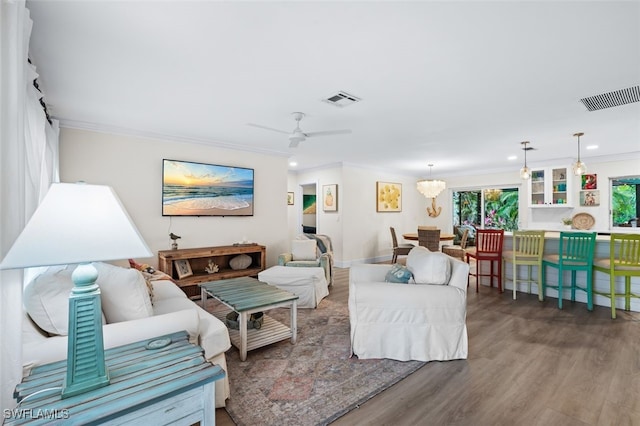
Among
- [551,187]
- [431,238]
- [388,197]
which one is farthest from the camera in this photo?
[388,197]

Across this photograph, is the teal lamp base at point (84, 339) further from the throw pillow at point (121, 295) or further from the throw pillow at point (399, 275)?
the throw pillow at point (399, 275)

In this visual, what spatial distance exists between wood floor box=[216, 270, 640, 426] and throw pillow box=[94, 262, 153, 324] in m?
0.85

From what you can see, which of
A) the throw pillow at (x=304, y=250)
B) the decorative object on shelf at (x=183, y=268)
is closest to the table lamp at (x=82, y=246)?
the decorative object on shelf at (x=183, y=268)

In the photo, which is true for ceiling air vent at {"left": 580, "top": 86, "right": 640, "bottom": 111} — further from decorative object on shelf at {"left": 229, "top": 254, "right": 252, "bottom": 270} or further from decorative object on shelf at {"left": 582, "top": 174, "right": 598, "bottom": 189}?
decorative object on shelf at {"left": 229, "top": 254, "right": 252, "bottom": 270}

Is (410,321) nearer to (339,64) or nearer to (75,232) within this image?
(339,64)

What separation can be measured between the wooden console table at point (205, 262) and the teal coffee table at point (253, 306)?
1019mm

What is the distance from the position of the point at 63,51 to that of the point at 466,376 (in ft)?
12.7

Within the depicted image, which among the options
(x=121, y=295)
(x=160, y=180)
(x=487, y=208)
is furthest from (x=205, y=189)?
(x=487, y=208)

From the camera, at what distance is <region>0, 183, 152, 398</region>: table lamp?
1.06 m

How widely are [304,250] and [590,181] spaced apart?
5.97 metres

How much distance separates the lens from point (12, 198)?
1.21 metres

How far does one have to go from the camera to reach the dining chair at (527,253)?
4.21 meters

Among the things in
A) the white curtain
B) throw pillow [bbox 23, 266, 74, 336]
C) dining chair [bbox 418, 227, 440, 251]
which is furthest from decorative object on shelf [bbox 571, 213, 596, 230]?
the white curtain

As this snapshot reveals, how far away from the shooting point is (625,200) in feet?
18.7
